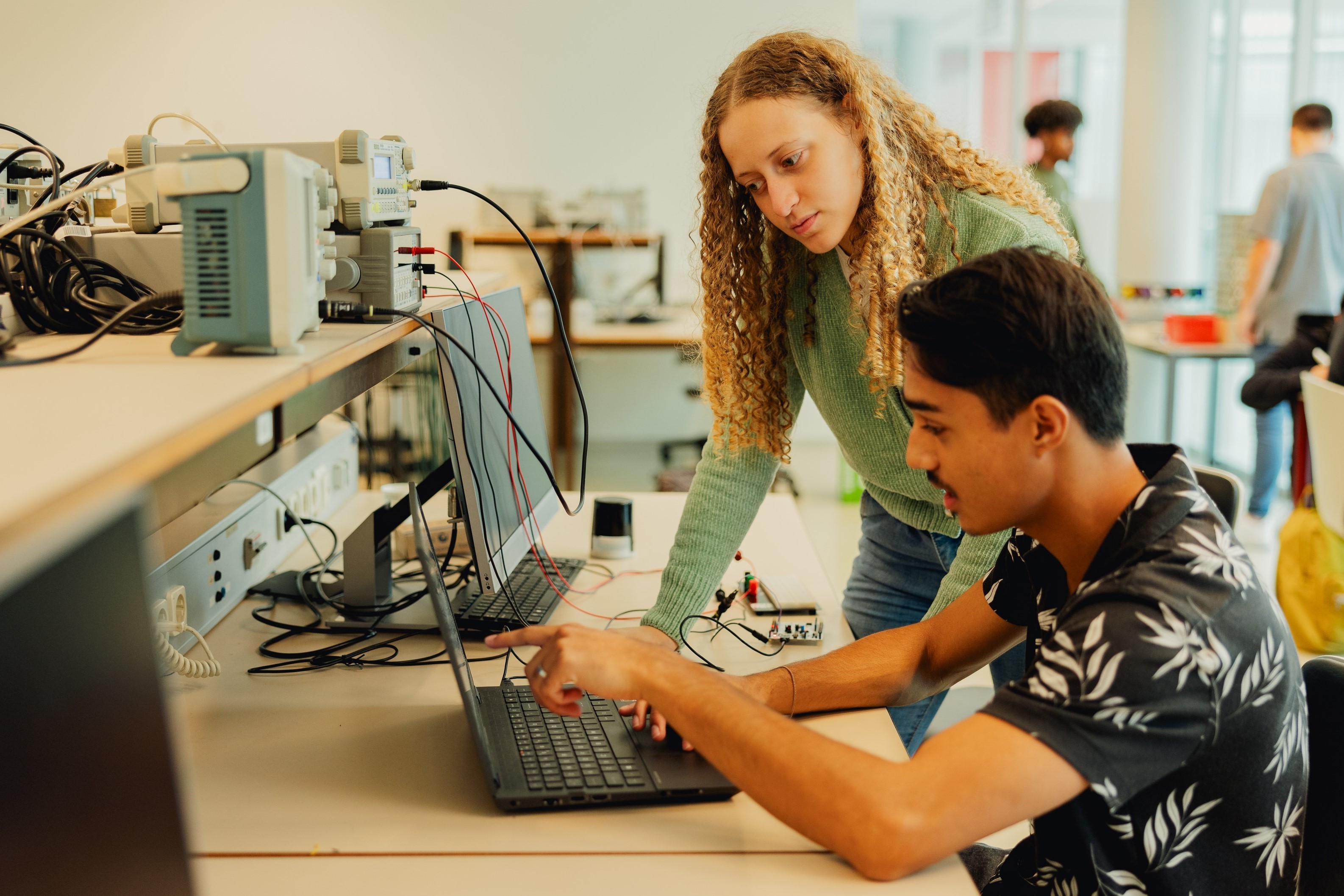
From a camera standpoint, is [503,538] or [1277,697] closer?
[1277,697]

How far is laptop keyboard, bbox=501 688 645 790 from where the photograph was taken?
1.05m

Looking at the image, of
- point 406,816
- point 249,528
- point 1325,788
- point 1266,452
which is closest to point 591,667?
point 406,816

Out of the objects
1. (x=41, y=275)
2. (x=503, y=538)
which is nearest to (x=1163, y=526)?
(x=503, y=538)

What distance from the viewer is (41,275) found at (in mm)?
1083

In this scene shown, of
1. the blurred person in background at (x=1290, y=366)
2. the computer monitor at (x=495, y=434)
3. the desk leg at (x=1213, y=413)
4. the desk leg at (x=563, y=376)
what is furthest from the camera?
the desk leg at (x=1213, y=413)

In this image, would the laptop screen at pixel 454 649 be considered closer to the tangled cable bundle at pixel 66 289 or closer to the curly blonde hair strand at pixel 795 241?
the tangled cable bundle at pixel 66 289

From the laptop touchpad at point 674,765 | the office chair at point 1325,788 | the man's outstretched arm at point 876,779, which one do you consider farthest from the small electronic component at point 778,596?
the office chair at point 1325,788

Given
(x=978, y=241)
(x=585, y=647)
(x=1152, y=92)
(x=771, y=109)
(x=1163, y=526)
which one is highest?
(x=1152, y=92)

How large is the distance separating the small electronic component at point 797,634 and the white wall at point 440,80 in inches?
158

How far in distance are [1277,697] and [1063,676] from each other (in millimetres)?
217

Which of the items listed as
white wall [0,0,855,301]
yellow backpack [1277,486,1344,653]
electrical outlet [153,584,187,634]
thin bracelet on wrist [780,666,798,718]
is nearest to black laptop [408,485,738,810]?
thin bracelet on wrist [780,666,798,718]

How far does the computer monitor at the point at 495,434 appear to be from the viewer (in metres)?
1.28

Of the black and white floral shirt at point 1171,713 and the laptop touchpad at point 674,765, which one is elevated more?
the black and white floral shirt at point 1171,713

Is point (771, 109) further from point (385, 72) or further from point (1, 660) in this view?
point (385, 72)
